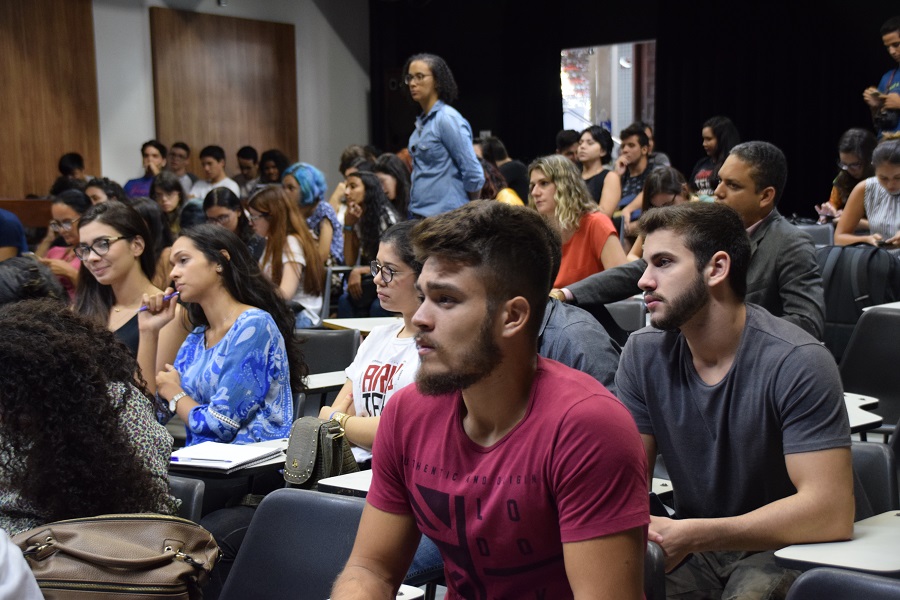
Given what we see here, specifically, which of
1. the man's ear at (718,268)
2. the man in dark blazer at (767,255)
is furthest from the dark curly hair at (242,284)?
the man's ear at (718,268)

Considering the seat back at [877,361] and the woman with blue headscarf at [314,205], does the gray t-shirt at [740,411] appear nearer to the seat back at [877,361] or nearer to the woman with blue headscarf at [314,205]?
the seat back at [877,361]

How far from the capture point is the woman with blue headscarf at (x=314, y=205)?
6.32 meters

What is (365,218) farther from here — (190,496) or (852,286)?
(190,496)

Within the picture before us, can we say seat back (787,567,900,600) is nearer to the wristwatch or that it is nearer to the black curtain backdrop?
the wristwatch

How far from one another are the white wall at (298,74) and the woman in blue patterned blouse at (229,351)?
285 inches

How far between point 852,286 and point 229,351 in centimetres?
279

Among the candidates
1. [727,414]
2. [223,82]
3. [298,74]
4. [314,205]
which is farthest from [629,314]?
[298,74]

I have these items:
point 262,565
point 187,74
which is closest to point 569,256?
point 262,565

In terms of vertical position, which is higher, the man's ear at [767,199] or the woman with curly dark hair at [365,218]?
the man's ear at [767,199]

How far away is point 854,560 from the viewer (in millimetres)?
1661

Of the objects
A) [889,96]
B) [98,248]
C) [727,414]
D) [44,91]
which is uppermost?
[44,91]

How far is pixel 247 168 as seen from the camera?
10.1 metres

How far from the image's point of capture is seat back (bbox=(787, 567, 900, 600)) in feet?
4.59

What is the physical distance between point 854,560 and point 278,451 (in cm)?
150
